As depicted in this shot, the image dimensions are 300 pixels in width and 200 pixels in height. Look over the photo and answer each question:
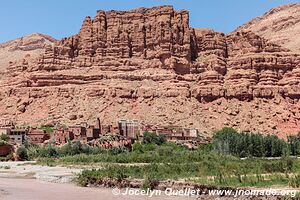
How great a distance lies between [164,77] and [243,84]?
12.4 metres

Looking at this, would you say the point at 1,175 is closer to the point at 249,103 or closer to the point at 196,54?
the point at 249,103

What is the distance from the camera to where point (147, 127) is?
2680 inches

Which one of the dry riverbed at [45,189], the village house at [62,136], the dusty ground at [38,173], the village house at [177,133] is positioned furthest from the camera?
the village house at [177,133]

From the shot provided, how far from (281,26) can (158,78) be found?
260 feet

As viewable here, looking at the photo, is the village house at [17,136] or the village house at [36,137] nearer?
the village house at [17,136]

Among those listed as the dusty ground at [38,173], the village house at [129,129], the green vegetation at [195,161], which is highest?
the village house at [129,129]

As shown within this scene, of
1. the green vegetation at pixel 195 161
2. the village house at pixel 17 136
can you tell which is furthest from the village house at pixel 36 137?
the green vegetation at pixel 195 161

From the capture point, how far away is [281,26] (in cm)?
14750

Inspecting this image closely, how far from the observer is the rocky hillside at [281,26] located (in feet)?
423

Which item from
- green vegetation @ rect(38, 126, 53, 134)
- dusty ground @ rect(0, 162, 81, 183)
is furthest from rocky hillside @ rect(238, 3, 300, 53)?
dusty ground @ rect(0, 162, 81, 183)

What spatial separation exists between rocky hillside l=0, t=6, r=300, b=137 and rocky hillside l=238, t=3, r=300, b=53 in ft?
130

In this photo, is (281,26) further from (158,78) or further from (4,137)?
(4,137)

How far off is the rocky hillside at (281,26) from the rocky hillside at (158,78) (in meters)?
39.7

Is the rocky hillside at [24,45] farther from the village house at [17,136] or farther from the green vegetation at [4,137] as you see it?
the green vegetation at [4,137]
